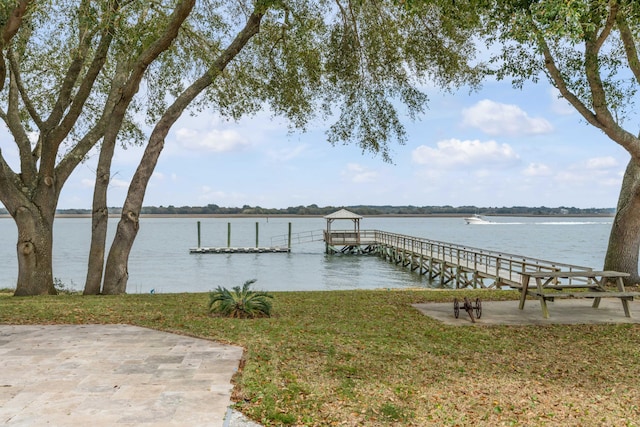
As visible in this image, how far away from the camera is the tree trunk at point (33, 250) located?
38.8ft

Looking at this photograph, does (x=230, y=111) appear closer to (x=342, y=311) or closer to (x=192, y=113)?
(x=192, y=113)

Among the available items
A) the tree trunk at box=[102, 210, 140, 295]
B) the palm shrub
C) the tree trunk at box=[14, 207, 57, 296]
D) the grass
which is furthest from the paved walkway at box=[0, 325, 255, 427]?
the tree trunk at box=[14, 207, 57, 296]

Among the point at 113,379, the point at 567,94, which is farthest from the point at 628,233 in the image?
the point at 113,379

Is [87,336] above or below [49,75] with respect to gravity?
below

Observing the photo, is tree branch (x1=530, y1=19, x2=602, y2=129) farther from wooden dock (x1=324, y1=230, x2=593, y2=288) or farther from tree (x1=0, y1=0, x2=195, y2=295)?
tree (x1=0, y1=0, x2=195, y2=295)

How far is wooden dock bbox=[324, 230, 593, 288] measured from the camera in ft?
64.4

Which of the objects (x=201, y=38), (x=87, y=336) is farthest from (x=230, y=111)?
(x=87, y=336)

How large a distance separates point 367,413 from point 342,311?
5.13m

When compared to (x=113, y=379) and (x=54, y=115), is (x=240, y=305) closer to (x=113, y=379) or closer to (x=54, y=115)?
(x=113, y=379)

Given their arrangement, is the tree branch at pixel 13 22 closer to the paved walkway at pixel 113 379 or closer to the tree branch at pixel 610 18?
the paved walkway at pixel 113 379

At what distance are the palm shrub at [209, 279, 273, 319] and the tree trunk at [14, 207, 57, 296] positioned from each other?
18.2ft

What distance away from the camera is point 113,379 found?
4969mm

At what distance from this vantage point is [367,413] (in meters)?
4.40

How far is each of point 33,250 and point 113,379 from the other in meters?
8.36
